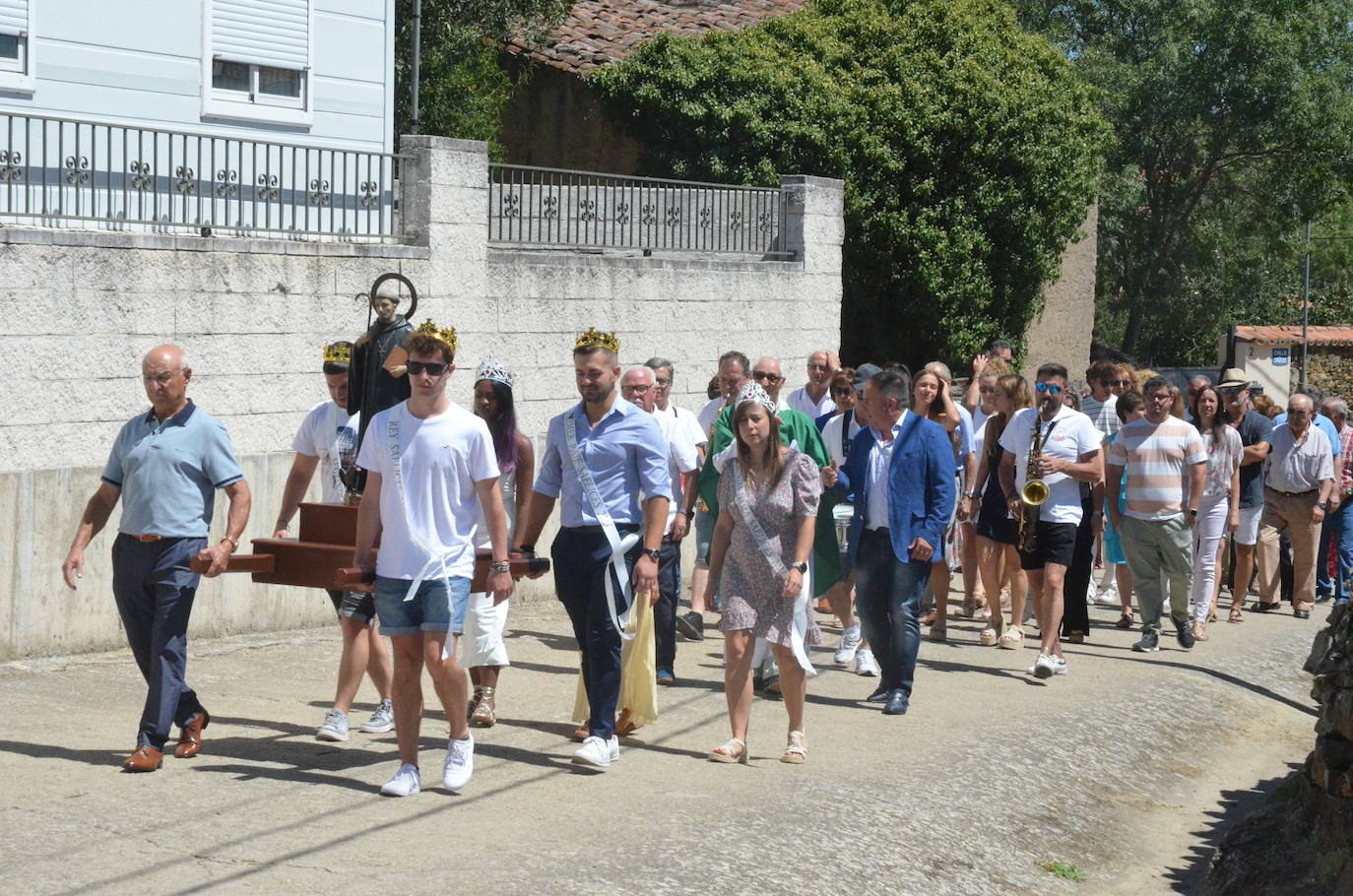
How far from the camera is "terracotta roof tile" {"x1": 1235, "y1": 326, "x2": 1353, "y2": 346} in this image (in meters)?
34.4

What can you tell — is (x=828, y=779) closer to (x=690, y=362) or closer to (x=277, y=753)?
(x=277, y=753)

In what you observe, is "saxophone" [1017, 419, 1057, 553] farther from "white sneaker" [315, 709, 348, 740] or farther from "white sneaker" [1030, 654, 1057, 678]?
"white sneaker" [315, 709, 348, 740]

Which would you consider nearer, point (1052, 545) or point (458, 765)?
point (458, 765)

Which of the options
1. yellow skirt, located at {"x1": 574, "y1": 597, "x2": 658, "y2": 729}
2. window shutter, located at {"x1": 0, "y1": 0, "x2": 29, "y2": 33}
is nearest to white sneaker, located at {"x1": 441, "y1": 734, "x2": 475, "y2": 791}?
yellow skirt, located at {"x1": 574, "y1": 597, "x2": 658, "y2": 729}

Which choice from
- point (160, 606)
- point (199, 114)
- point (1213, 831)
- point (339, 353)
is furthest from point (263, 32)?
point (1213, 831)

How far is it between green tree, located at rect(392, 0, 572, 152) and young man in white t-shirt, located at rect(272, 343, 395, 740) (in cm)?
1344

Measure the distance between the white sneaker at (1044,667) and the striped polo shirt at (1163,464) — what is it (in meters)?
1.77

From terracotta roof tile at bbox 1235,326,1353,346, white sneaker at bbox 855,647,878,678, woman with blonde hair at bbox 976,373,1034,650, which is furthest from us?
terracotta roof tile at bbox 1235,326,1353,346

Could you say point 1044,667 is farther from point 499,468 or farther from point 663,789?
point 499,468

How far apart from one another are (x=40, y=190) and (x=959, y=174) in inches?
508

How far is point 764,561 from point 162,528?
105 inches

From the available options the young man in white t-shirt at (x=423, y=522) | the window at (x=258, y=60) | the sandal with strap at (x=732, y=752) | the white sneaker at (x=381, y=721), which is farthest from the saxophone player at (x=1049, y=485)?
the window at (x=258, y=60)

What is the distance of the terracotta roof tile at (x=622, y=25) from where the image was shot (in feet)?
72.8

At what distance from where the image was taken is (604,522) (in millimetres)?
7574
